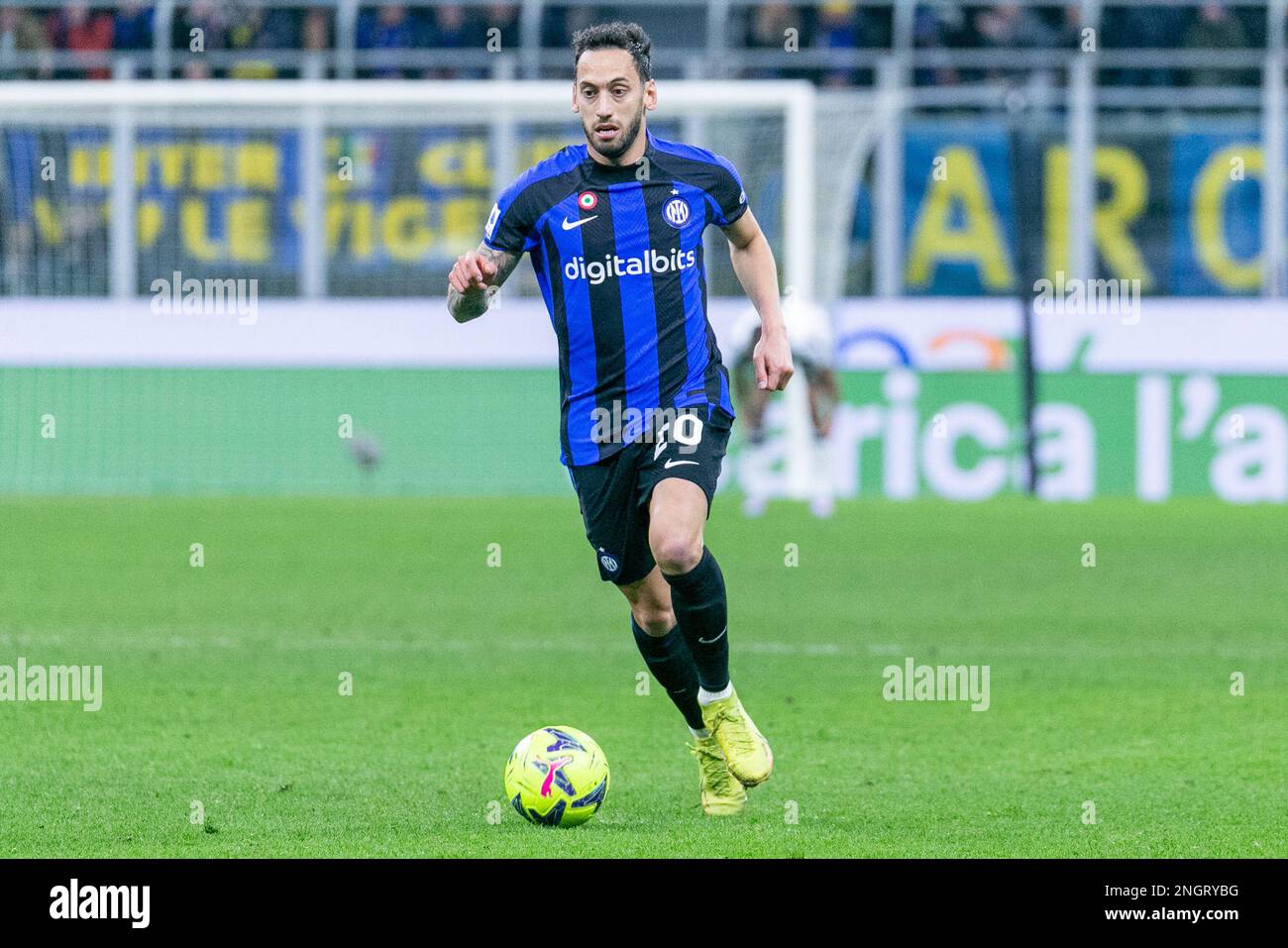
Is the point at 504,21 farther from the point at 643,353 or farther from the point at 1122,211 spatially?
the point at 643,353

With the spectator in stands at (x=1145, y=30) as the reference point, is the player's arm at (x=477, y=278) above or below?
below

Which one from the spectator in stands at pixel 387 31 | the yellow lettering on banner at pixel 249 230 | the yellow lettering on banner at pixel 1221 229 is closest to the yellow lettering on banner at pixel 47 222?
the yellow lettering on banner at pixel 249 230

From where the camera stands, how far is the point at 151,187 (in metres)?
18.4

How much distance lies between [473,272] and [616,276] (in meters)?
0.58

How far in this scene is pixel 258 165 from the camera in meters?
18.9

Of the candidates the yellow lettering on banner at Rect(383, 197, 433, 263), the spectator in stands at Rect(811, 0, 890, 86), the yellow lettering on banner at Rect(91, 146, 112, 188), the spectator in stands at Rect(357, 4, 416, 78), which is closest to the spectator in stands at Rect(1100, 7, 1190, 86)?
the spectator in stands at Rect(811, 0, 890, 86)

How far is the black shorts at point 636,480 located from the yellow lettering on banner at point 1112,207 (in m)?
14.4

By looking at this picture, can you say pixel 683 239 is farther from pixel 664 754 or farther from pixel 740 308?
pixel 740 308

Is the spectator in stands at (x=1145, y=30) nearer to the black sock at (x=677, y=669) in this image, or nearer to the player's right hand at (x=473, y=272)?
the black sock at (x=677, y=669)

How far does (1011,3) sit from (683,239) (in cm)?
1656

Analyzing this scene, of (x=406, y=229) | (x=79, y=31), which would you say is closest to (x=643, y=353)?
(x=406, y=229)

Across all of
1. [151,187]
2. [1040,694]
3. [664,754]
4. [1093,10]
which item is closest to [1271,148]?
[1093,10]

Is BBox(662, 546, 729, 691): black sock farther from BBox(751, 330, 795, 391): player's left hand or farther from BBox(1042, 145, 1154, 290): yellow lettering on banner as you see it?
BBox(1042, 145, 1154, 290): yellow lettering on banner

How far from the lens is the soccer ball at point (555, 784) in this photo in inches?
233
